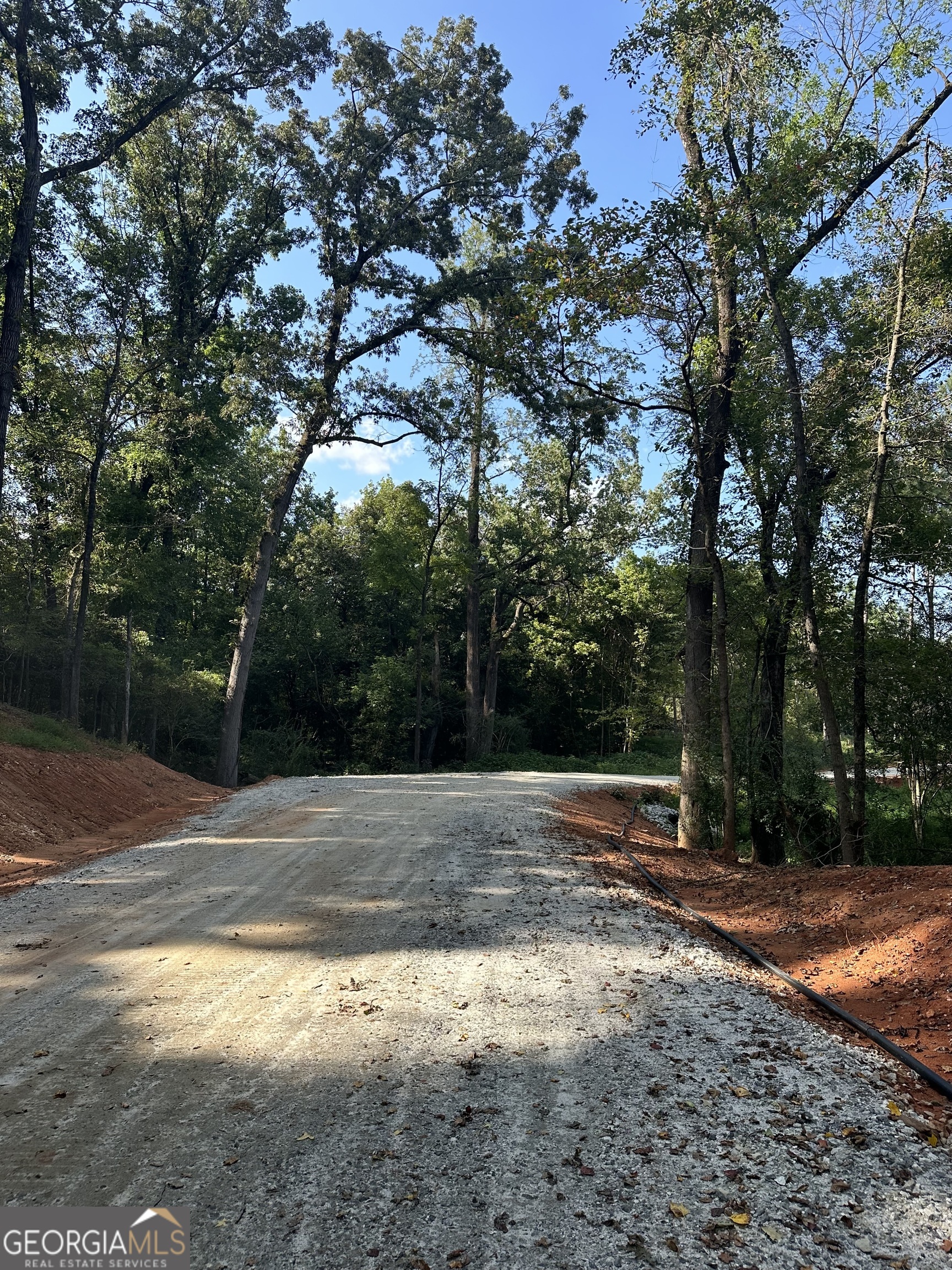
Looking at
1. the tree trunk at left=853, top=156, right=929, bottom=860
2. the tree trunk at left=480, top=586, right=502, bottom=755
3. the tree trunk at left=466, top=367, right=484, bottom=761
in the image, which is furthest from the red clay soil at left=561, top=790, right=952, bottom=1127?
the tree trunk at left=480, top=586, right=502, bottom=755

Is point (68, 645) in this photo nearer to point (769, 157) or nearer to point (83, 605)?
point (83, 605)

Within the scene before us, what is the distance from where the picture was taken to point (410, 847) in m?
8.55

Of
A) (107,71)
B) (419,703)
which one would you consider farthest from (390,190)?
(419,703)

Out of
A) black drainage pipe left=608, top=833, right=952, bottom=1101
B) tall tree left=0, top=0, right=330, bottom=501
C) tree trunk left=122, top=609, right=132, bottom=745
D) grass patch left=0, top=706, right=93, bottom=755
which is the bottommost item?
black drainage pipe left=608, top=833, right=952, bottom=1101

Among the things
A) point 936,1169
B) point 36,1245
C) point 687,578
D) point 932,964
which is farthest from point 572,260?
point 36,1245

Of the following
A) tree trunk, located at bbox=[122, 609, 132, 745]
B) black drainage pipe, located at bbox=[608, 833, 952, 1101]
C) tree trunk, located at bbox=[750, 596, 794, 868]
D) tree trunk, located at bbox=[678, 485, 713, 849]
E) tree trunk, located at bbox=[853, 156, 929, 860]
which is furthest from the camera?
tree trunk, located at bbox=[122, 609, 132, 745]

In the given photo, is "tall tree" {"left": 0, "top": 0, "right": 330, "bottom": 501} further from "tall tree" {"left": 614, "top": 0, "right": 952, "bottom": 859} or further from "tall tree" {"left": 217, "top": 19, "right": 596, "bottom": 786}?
"tall tree" {"left": 614, "top": 0, "right": 952, "bottom": 859}

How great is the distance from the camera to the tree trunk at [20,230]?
1241cm

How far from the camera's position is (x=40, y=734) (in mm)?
11883

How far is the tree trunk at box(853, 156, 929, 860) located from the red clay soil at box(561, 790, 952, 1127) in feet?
4.06

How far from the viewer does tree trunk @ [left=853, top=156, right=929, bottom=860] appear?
332 inches

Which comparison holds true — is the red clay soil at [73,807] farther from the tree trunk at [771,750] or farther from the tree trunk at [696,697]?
the tree trunk at [771,750]

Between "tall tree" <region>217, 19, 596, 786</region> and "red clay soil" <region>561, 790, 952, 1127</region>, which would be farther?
"tall tree" <region>217, 19, 596, 786</region>

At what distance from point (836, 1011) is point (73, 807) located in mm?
9747
